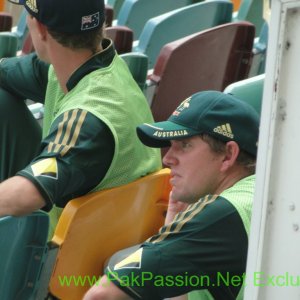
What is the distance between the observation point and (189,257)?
1.87 metres

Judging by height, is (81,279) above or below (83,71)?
below

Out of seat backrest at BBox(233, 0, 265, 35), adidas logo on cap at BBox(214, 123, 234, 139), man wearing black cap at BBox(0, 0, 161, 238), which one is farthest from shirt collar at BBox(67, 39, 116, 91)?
seat backrest at BBox(233, 0, 265, 35)

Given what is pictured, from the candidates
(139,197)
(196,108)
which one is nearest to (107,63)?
(139,197)

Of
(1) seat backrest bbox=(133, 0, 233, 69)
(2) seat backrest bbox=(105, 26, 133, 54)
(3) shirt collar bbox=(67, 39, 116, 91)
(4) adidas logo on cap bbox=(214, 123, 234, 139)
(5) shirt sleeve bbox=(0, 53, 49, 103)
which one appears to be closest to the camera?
(4) adidas logo on cap bbox=(214, 123, 234, 139)

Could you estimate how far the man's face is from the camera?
2.08m

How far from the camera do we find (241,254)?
1896mm

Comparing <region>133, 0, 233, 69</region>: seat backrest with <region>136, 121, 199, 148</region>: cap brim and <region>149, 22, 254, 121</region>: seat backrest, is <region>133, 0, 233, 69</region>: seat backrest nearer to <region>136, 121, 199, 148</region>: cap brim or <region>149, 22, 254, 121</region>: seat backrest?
<region>149, 22, 254, 121</region>: seat backrest

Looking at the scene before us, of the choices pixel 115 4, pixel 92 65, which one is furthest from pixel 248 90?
pixel 115 4

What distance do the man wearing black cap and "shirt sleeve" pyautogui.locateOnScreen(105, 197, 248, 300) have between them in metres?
0.46

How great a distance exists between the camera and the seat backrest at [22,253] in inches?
82.0

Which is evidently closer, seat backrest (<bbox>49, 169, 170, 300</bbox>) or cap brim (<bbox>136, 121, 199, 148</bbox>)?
cap brim (<bbox>136, 121, 199, 148</bbox>)

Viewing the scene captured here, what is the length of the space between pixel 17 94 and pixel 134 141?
0.61 meters

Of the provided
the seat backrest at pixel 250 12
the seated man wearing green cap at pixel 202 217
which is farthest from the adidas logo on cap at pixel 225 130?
the seat backrest at pixel 250 12

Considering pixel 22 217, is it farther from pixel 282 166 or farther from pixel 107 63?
pixel 282 166
